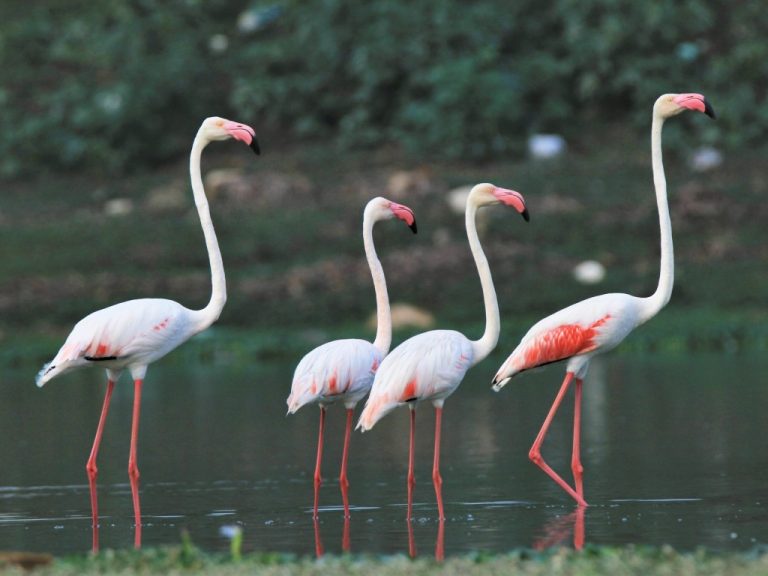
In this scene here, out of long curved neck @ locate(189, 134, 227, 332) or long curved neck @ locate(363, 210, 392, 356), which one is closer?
long curved neck @ locate(189, 134, 227, 332)

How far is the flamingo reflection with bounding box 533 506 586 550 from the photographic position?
26.8 ft

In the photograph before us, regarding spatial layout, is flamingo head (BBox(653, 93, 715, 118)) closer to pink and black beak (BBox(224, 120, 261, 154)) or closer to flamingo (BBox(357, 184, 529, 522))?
flamingo (BBox(357, 184, 529, 522))

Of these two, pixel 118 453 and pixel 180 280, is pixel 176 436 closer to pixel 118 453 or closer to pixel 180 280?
pixel 118 453

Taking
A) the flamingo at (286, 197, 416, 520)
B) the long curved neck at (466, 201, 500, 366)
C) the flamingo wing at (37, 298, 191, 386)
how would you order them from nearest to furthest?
the flamingo at (286, 197, 416, 520) < the flamingo wing at (37, 298, 191, 386) < the long curved neck at (466, 201, 500, 366)

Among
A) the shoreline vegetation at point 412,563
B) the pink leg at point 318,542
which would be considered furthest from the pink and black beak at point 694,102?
the shoreline vegetation at point 412,563

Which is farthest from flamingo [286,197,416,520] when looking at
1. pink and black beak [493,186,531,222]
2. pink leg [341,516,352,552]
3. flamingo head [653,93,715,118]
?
flamingo head [653,93,715,118]

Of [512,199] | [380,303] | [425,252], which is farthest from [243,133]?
[425,252]

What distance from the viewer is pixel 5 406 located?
57.6 ft

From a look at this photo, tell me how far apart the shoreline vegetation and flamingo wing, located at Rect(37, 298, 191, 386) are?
2.66 metres

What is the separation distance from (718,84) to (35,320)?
14.3 metres

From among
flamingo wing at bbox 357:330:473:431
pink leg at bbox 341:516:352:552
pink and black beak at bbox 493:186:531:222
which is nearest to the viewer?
pink leg at bbox 341:516:352:552

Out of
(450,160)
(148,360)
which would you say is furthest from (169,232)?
(148,360)

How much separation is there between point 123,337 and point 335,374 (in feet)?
4.30

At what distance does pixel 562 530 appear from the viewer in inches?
340
